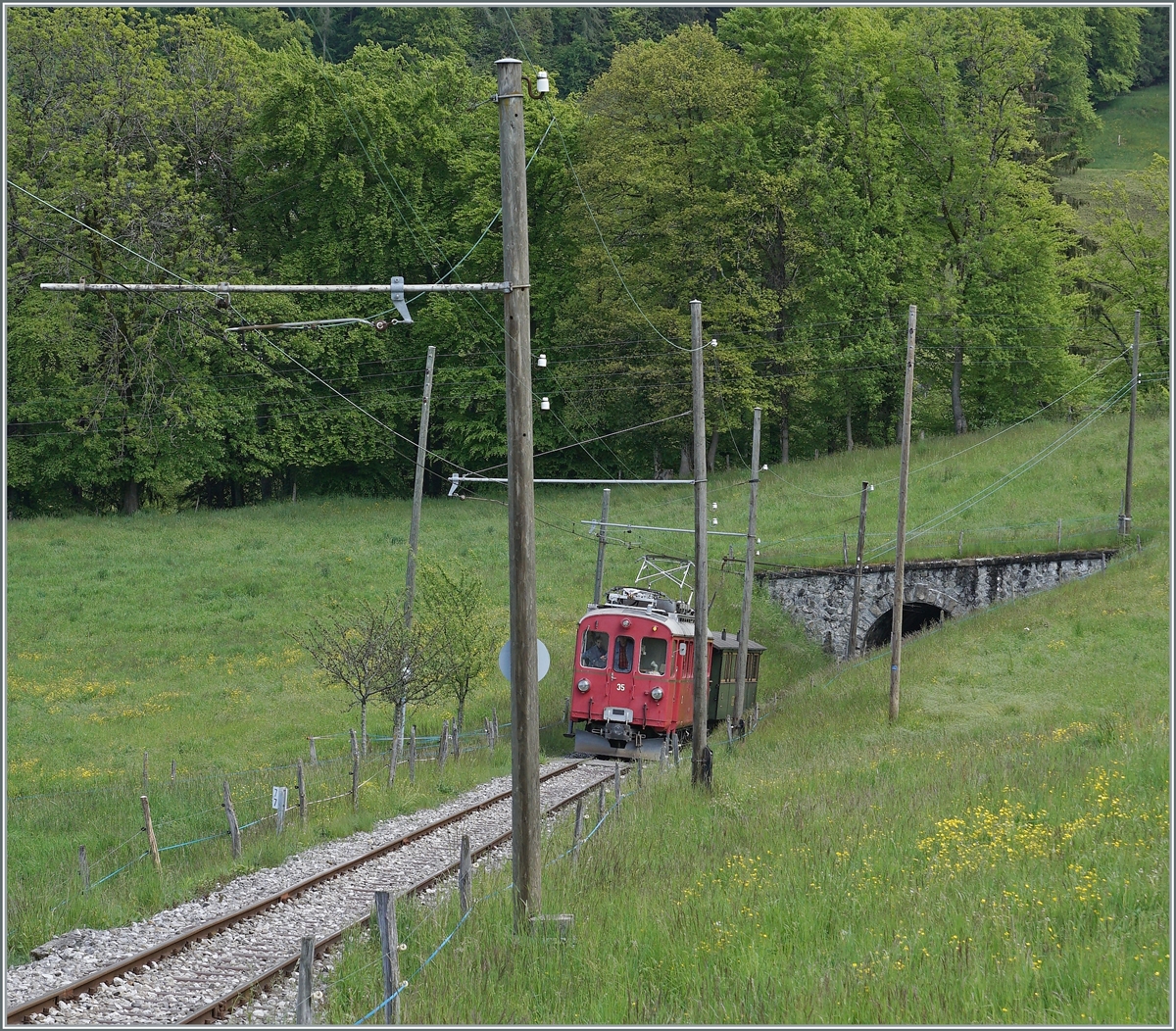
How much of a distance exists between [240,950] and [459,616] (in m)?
14.0

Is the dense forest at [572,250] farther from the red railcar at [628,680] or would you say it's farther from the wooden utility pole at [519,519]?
the wooden utility pole at [519,519]

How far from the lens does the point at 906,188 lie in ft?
176

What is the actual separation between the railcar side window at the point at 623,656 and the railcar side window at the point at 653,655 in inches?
10.0

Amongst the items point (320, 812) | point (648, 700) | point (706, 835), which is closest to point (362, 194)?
point (648, 700)

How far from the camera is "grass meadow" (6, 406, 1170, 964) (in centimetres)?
1745

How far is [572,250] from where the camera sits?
56.9 m

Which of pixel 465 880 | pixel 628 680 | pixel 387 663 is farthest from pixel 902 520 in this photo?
pixel 465 880

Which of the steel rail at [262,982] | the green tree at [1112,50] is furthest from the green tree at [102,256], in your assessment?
the green tree at [1112,50]

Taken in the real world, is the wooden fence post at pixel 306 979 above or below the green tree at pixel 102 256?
below

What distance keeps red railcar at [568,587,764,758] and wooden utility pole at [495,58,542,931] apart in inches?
609

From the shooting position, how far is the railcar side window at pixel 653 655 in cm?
2661

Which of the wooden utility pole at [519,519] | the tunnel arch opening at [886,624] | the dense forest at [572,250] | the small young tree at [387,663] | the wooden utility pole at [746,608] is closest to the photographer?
the wooden utility pole at [519,519]

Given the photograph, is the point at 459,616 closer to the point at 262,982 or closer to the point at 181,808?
the point at 181,808

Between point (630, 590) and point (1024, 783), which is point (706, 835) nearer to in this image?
point (1024, 783)
